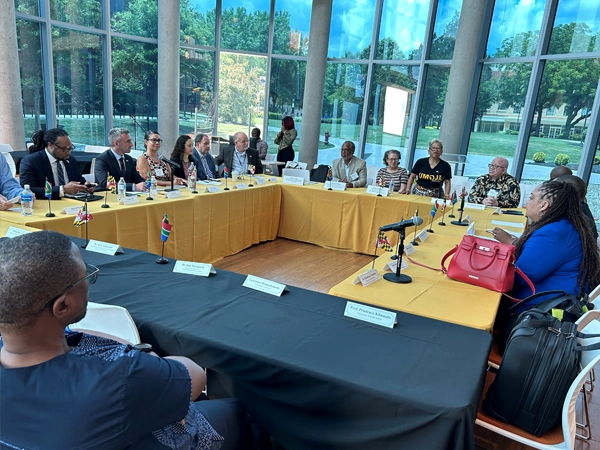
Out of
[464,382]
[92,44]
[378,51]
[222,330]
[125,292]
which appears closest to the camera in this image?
[464,382]

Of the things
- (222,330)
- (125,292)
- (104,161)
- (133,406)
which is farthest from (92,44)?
(133,406)

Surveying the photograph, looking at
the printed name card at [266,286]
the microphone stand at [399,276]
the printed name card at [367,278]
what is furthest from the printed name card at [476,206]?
the printed name card at [266,286]

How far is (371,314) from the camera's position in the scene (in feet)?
5.16

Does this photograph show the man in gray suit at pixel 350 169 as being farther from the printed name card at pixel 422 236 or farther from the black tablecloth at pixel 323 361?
the black tablecloth at pixel 323 361

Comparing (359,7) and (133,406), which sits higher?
(359,7)

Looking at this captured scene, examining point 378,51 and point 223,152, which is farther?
point 378,51

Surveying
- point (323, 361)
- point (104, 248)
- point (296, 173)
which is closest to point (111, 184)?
point (104, 248)

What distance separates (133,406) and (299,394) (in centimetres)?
55

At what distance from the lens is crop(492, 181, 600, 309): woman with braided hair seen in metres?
2.01

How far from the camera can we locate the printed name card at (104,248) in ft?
7.02

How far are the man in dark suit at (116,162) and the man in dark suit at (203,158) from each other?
1064 millimetres

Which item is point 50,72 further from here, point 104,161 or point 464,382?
point 464,382

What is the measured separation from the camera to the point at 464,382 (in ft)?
3.94

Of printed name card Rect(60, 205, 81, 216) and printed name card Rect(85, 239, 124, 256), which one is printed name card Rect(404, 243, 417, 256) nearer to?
printed name card Rect(85, 239, 124, 256)
